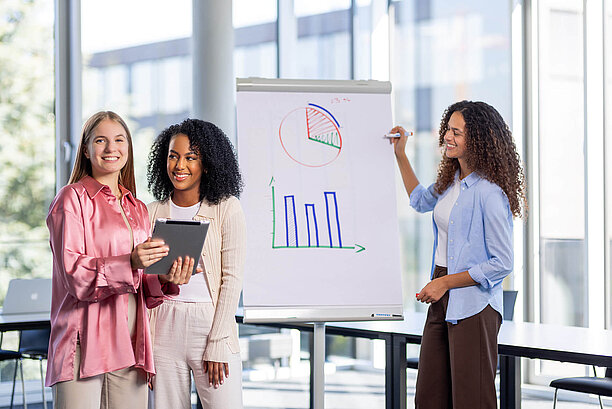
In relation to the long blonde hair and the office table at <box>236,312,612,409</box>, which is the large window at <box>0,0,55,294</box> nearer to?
the office table at <box>236,312,612,409</box>

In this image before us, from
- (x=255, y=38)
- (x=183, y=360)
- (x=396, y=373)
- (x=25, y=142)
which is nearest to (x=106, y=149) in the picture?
(x=183, y=360)

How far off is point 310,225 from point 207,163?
521 millimetres

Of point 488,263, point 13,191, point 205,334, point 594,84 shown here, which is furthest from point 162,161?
point 594,84

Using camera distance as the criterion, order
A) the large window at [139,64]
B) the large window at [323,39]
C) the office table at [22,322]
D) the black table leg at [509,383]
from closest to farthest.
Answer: the black table leg at [509,383] < the office table at [22,322] < the large window at [139,64] < the large window at [323,39]

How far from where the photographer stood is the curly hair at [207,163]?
266 centimetres

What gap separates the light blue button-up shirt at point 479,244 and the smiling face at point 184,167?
984 millimetres

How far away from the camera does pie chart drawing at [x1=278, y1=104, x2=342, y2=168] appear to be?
118 inches

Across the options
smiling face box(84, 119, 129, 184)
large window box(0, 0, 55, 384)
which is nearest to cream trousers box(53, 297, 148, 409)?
smiling face box(84, 119, 129, 184)

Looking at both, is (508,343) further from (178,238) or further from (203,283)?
(178,238)

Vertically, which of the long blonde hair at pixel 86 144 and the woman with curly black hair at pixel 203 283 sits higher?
the long blonde hair at pixel 86 144

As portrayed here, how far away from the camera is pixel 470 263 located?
2.85 meters

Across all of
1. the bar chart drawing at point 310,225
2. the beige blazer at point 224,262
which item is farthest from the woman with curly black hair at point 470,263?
the beige blazer at point 224,262

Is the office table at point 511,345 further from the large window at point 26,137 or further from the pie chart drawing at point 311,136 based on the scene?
the large window at point 26,137

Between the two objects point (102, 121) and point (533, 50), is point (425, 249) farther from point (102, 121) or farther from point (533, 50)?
point (102, 121)
